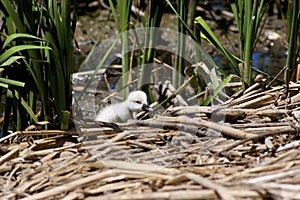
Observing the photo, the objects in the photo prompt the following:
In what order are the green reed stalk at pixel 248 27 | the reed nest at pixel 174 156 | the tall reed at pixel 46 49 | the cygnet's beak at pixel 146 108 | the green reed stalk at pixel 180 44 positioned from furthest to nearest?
the green reed stalk at pixel 180 44 → the cygnet's beak at pixel 146 108 → the green reed stalk at pixel 248 27 → the tall reed at pixel 46 49 → the reed nest at pixel 174 156

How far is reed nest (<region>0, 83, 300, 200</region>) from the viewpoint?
239 centimetres

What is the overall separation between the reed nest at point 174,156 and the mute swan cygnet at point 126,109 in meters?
0.38

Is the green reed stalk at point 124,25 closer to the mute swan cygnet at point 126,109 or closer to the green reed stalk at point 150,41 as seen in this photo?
the green reed stalk at point 150,41

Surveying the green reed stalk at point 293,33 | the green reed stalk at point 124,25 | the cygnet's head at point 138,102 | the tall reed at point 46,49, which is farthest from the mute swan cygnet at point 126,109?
the green reed stalk at point 293,33

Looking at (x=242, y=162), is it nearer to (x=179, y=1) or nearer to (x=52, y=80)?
(x=52, y=80)

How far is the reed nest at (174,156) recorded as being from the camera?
2391 millimetres

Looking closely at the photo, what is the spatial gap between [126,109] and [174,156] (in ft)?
3.35

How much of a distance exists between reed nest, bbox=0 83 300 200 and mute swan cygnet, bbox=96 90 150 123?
1.24ft

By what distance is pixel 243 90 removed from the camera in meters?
3.44

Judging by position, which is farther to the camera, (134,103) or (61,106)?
(134,103)

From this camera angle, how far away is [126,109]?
147 inches

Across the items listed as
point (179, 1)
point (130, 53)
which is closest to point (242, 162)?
point (179, 1)

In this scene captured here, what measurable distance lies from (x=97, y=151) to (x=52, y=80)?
46 cm

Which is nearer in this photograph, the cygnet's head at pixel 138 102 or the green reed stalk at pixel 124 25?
the cygnet's head at pixel 138 102
